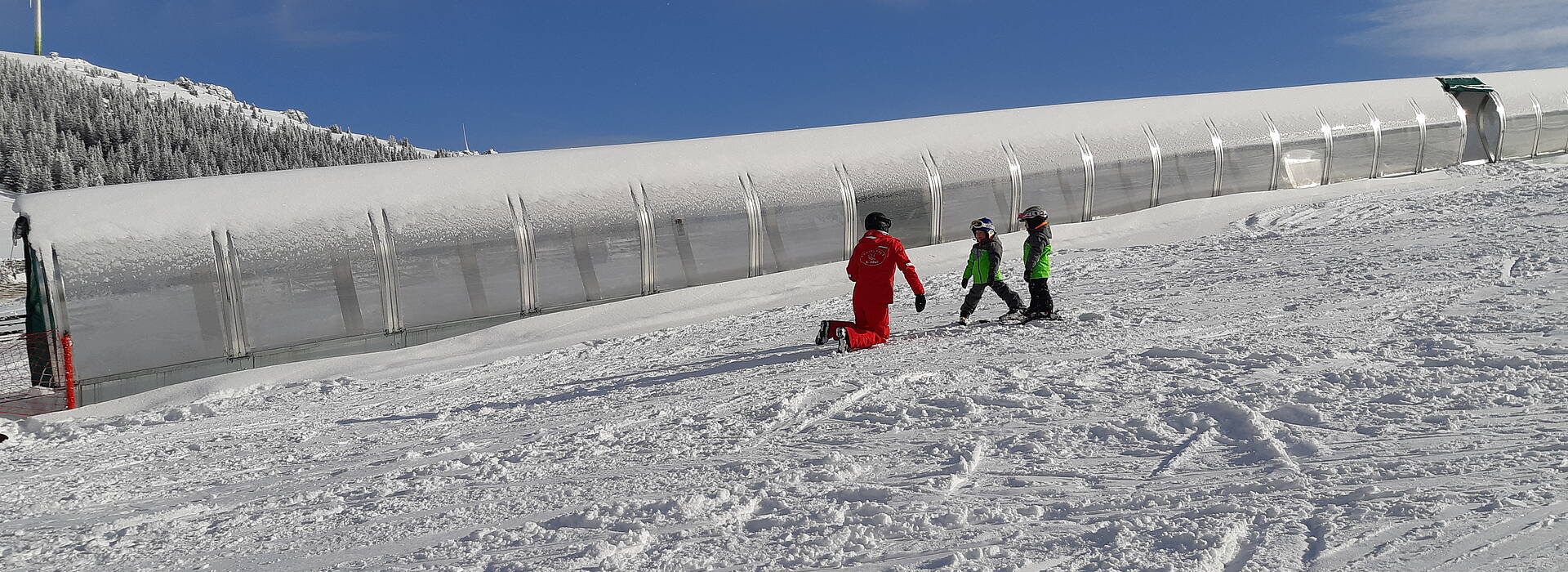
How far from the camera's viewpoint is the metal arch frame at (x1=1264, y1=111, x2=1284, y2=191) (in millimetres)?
19547

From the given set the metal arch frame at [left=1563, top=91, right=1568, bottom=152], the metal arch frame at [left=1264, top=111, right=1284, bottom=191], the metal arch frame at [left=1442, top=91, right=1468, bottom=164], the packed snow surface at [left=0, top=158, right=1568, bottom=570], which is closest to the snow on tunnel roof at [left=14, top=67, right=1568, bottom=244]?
the metal arch frame at [left=1264, top=111, right=1284, bottom=191]

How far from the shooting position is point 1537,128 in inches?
878

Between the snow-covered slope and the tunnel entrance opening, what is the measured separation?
97624 mm

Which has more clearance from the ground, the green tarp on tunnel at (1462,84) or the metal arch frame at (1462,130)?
the green tarp on tunnel at (1462,84)

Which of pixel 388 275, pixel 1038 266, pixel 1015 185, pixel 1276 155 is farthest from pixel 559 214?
pixel 1276 155

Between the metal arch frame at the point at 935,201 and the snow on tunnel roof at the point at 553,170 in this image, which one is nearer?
the snow on tunnel roof at the point at 553,170

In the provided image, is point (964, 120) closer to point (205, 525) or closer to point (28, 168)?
point (205, 525)

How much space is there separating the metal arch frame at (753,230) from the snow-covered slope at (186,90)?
9479 centimetres

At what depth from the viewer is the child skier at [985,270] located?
9586mm

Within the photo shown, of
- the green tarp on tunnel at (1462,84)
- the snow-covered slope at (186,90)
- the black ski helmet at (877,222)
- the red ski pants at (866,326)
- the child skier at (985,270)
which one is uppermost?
the snow-covered slope at (186,90)

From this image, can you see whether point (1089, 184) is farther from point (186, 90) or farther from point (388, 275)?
point (186, 90)

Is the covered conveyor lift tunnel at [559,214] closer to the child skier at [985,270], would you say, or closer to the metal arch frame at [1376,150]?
the metal arch frame at [1376,150]

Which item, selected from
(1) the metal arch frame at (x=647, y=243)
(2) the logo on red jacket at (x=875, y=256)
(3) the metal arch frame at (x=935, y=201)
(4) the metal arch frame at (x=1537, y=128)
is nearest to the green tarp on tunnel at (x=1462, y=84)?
(4) the metal arch frame at (x=1537, y=128)

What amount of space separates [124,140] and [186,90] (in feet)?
183
